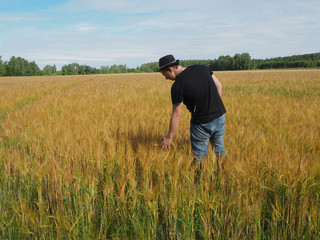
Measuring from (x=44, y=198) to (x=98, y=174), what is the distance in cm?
48

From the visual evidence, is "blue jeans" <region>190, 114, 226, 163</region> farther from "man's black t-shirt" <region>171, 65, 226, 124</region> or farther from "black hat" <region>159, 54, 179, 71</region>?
"black hat" <region>159, 54, 179, 71</region>

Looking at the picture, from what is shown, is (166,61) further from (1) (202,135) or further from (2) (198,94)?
(1) (202,135)

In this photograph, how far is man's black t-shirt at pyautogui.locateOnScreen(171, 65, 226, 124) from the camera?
85.7 inches

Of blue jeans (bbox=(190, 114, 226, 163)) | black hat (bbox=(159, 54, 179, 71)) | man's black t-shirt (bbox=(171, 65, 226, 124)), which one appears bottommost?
blue jeans (bbox=(190, 114, 226, 163))

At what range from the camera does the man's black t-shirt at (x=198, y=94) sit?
2.18 metres

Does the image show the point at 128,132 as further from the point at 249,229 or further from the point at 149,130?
the point at 249,229

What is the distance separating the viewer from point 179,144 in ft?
9.27

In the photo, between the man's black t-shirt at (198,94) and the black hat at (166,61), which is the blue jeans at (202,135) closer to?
the man's black t-shirt at (198,94)

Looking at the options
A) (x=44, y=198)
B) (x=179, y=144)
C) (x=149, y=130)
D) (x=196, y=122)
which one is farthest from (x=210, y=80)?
(x=44, y=198)

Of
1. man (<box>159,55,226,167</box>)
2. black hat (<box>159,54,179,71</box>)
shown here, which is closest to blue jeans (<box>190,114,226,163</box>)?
man (<box>159,55,226,167</box>)

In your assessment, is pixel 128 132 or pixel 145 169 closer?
pixel 145 169

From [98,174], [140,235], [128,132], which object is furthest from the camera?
[128,132]

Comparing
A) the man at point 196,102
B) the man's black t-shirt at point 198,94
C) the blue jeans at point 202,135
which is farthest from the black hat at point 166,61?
the blue jeans at point 202,135

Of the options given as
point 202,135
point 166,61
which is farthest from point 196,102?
point 166,61
